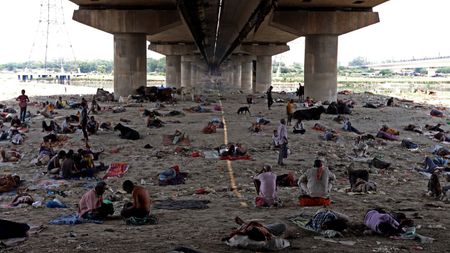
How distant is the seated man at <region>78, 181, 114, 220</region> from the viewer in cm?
1063

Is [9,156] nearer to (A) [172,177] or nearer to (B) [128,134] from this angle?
(B) [128,134]

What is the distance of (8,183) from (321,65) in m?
28.8

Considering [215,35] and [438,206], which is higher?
[215,35]

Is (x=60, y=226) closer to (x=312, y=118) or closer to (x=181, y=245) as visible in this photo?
(x=181, y=245)

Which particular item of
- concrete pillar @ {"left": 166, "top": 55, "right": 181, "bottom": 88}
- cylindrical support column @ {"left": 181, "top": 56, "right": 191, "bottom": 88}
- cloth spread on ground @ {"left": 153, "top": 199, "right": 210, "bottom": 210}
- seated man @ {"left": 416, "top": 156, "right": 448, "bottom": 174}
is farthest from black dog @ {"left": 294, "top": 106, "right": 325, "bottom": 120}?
cylindrical support column @ {"left": 181, "top": 56, "right": 191, "bottom": 88}

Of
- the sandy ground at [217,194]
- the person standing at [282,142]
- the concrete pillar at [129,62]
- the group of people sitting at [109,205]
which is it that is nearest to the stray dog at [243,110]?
the sandy ground at [217,194]

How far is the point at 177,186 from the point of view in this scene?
14945 millimetres

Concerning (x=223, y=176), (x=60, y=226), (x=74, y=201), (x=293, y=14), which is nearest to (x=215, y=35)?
(x=293, y=14)

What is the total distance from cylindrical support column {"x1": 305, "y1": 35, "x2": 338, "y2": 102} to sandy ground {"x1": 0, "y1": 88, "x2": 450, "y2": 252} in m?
11.6

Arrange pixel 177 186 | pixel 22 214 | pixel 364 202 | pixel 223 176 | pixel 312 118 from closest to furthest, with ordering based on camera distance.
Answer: pixel 22 214, pixel 364 202, pixel 177 186, pixel 223 176, pixel 312 118

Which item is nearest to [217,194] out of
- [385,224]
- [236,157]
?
[236,157]

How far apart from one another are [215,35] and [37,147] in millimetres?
16193

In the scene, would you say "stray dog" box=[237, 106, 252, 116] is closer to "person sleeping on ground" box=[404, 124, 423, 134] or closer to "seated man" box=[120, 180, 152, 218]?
"person sleeping on ground" box=[404, 124, 423, 134]

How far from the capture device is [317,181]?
38.4 ft
